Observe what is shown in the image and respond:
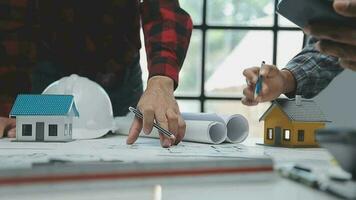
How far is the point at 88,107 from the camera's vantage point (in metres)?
1.13

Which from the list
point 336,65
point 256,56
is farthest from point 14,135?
point 256,56

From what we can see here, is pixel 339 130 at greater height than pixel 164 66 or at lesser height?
lesser

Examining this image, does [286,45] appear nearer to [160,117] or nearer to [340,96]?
[340,96]

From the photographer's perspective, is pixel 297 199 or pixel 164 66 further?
pixel 164 66

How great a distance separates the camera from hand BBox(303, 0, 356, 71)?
0.85m

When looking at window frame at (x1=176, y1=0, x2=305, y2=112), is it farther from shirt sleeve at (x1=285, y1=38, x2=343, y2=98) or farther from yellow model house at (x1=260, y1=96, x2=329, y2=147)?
yellow model house at (x1=260, y1=96, x2=329, y2=147)

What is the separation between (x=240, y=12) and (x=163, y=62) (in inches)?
54.6

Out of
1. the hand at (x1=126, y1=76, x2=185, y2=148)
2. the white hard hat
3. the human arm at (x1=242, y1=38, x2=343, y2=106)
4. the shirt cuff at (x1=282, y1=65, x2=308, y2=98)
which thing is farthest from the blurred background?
the hand at (x1=126, y1=76, x2=185, y2=148)

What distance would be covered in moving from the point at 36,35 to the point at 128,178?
3.52 ft


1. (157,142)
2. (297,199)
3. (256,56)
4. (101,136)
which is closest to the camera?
(297,199)

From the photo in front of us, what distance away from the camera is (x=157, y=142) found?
3.35ft

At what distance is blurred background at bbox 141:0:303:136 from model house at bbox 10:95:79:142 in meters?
1.39

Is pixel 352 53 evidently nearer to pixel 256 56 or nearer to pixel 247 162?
pixel 247 162

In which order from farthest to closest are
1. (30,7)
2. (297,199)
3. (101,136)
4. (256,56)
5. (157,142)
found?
(256,56) → (30,7) → (101,136) → (157,142) → (297,199)
